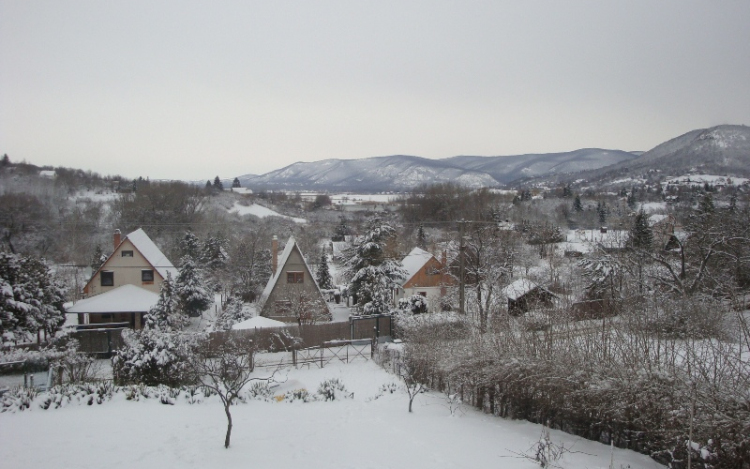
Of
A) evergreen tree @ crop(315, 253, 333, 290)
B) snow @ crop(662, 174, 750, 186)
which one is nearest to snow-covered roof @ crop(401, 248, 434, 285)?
evergreen tree @ crop(315, 253, 333, 290)

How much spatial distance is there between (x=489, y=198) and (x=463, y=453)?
58.8 m

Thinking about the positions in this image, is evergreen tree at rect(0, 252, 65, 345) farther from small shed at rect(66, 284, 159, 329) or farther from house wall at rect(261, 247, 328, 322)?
house wall at rect(261, 247, 328, 322)

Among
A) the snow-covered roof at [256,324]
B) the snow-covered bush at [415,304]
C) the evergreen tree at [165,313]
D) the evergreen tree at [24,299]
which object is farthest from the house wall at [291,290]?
the evergreen tree at [24,299]

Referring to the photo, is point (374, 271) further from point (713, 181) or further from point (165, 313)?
point (713, 181)

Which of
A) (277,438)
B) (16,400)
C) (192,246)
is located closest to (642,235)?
(277,438)

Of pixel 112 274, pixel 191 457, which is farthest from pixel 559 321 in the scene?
pixel 112 274

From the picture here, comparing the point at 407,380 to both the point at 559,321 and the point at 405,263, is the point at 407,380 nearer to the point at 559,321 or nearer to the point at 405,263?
the point at 559,321

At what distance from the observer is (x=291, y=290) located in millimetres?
24500

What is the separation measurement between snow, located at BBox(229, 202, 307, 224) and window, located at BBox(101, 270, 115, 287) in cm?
4995

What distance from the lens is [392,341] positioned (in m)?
20.4

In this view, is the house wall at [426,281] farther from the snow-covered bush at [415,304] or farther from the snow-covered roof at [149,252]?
the snow-covered roof at [149,252]

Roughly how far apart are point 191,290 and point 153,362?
51.0 ft

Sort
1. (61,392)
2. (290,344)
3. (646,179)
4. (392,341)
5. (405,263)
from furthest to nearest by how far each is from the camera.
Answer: (646,179) → (405,263) → (392,341) → (290,344) → (61,392)

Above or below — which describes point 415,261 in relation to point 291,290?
above
